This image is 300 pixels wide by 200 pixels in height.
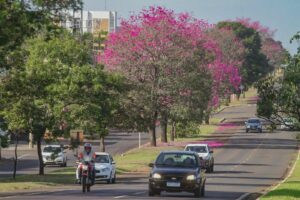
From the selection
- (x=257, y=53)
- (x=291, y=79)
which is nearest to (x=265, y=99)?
(x=291, y=79)

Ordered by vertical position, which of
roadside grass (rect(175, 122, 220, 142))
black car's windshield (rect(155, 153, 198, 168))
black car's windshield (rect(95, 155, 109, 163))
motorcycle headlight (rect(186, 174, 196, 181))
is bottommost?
roadside grass (rect(175, 122, 220, 142))

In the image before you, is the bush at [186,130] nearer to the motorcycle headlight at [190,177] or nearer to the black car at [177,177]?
the black car at [177,177]

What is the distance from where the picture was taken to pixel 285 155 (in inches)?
2734

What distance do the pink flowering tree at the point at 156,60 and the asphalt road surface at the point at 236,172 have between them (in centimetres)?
641

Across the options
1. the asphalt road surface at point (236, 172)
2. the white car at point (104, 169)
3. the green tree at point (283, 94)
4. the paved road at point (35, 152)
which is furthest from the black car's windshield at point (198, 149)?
the green tree at point (283, 94)

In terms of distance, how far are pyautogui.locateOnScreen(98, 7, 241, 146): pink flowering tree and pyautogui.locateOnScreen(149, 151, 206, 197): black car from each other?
3916cm

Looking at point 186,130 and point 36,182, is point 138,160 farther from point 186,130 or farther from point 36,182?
point 186,130

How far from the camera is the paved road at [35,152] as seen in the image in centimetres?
5773

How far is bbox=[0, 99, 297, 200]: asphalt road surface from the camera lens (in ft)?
98.9

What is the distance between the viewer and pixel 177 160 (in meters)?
29.4

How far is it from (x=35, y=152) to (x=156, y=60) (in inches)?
591

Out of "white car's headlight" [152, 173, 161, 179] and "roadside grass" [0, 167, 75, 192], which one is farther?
"roadside grass" [0, 167, 75, 192]

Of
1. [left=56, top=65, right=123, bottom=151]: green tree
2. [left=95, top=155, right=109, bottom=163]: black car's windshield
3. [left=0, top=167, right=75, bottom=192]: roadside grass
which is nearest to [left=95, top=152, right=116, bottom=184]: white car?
[left=95, top=155, right=109, bottom=163]: black car's windshield

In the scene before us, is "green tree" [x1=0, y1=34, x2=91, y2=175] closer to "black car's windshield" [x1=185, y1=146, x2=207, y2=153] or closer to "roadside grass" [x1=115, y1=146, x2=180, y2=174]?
"black car's windshield" [x1=185, y1=146, x2=207, y2=153]
